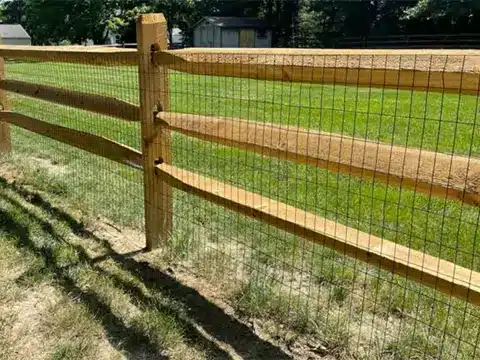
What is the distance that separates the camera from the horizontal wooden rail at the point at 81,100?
4456 mm

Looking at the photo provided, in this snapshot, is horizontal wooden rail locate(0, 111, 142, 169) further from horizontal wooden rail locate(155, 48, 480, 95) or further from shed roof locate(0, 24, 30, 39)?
shed roof locate(0, 24, 30, 39)

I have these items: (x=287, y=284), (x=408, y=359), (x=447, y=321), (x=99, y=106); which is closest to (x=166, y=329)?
(x=287, y=284)

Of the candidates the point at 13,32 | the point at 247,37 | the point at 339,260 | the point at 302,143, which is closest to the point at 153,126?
the point at 302,143

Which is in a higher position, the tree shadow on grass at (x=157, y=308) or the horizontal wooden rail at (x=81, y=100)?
the horizontal wooden rail at (x=81, y=100)

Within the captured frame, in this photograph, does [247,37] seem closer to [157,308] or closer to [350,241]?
[157,308]

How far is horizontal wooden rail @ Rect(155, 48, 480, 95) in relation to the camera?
7.44 feet

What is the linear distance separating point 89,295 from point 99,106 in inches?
72.7

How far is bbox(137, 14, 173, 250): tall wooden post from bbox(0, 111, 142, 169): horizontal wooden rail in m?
0.21

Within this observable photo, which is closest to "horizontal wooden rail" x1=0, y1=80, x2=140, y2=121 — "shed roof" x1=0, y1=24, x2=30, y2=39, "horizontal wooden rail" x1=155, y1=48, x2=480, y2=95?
"horizontal wooden rail" x1=155, y1=48, x2=480, y2=95

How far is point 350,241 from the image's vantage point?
289 cm

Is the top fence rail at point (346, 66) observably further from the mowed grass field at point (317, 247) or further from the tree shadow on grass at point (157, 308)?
the tree shadow on grass at point (157, 308)

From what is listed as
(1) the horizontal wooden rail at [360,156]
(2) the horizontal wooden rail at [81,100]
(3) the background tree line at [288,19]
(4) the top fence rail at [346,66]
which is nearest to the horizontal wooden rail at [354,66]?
(4) the top fence rail at [346,66]

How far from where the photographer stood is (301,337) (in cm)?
316

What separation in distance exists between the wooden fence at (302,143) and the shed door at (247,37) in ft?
191
